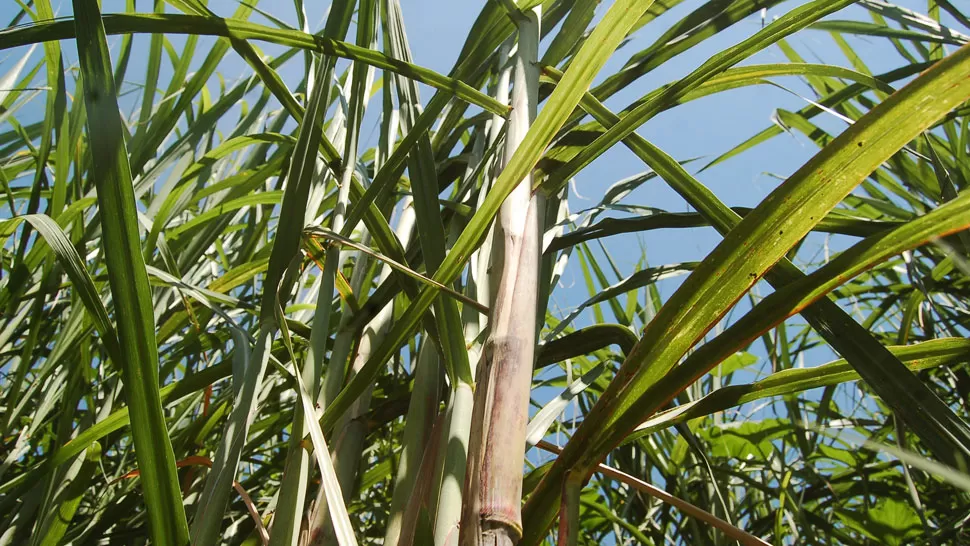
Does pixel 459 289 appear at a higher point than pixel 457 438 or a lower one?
higher

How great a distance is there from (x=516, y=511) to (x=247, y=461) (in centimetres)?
52

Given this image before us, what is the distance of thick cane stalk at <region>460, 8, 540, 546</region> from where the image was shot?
0.27 metres

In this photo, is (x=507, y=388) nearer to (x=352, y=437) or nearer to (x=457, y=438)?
(x=457, y=438)

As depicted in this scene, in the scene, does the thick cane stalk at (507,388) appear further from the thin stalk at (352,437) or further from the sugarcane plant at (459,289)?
the thin stalk at (352,437)

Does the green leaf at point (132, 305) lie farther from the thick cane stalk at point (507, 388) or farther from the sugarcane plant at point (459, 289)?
the thick cane stalk at point (507, 388)

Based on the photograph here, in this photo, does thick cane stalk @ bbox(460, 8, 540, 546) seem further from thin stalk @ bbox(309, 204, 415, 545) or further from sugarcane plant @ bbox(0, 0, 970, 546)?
thin stalk @ bbox(309, 204, 415, 545)

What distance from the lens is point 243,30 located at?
0.42m

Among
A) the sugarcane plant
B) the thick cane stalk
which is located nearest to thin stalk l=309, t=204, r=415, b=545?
the sugarcane plant

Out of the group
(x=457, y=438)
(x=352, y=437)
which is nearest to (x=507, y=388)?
(x=457, y=438)

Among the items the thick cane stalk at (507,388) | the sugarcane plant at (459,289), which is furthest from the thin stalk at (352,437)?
the thick cane stalk at (507,388)

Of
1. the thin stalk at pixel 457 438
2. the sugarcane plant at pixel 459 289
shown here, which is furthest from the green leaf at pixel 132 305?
the thin stalk at pixel 457 438

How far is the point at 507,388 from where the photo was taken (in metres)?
0.31

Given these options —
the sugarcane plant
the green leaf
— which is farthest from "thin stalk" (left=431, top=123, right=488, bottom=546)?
the green leaf

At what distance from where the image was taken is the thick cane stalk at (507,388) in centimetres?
27
